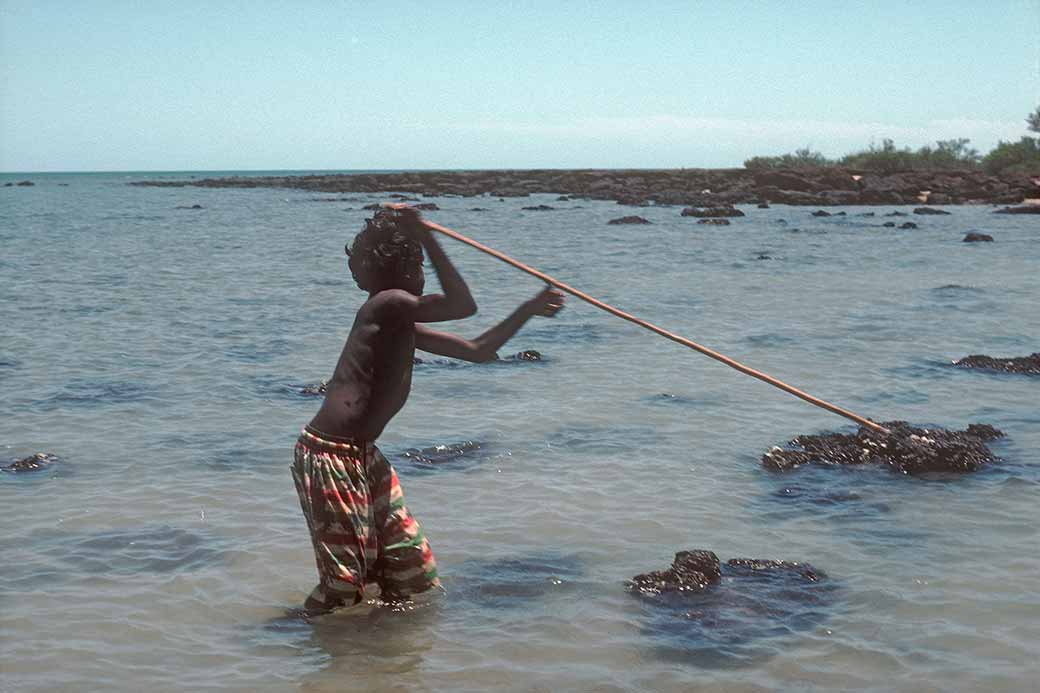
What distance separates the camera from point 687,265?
1032 inches

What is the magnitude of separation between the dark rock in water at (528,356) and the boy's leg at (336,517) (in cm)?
840

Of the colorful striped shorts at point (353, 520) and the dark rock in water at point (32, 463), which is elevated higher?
the colorful striped shorts at point (353, 520)

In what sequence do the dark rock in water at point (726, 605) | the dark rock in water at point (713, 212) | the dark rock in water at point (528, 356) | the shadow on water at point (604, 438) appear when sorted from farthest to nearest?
the dark rock in water at point (713, 212) < the dark rock in water at point (528, 356) < the shadow on water at point (604, 438) < the dark rock in water at point (726, 605)

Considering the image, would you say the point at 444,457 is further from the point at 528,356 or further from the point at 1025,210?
the point at 1025,210

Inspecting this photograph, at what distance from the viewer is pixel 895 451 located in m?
8.53

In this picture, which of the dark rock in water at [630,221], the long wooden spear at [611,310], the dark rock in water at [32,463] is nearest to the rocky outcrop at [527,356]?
the dark rock in water at [32,463]

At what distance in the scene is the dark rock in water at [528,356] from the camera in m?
13.3

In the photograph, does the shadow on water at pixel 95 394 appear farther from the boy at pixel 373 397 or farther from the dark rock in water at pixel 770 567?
the dark rock in water at pixel 770 567

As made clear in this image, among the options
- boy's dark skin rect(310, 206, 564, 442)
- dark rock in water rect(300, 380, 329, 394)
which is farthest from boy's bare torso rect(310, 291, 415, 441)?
dark rock in water rect(300, 380, 329, 394)

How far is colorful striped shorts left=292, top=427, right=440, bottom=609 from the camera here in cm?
484

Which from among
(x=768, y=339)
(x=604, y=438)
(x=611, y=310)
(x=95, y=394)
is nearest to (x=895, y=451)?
(x=604, y=438)

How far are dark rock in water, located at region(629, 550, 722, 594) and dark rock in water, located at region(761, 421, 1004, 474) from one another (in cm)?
258

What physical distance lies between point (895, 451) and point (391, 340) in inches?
201

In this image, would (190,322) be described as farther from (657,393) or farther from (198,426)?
(657,393)
